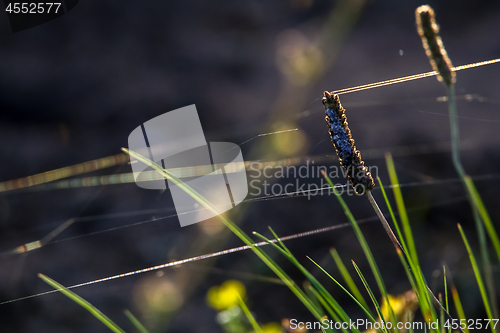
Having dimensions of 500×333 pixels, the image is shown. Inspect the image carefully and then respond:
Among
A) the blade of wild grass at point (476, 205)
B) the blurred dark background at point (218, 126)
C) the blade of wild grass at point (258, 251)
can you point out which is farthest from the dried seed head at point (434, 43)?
the blurred dark background at point (218, 126)

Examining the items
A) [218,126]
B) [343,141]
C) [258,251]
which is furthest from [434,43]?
[218,126]

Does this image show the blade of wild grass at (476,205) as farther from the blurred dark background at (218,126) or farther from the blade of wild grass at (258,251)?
the blurred dark background at (218,126)

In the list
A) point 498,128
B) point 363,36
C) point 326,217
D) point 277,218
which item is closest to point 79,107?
point 277,218

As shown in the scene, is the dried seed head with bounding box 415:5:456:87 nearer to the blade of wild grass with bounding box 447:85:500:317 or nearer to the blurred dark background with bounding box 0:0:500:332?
the blade of wild grass with bounding box 447:85:500:317

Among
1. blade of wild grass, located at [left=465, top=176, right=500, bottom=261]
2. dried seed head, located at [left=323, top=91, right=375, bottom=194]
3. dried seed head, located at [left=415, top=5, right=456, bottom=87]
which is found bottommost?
blade of wild grass, located at [left=465, top=176, right=500, bottom=261]

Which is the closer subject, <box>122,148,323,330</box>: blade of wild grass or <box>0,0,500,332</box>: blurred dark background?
<box>122,148,323,330</box>: blade of wild grass

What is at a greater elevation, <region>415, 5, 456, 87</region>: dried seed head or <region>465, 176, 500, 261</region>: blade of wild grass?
<region>415, 5, 456, 87</region>: dried seed head

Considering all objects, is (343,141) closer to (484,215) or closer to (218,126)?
(484,215)

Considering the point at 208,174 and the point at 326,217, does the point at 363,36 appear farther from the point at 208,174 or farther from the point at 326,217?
the point at 208,174

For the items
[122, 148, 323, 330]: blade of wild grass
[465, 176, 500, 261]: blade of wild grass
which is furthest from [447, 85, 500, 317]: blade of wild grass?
[122, 148, 323, 330]: blade of wild grass
